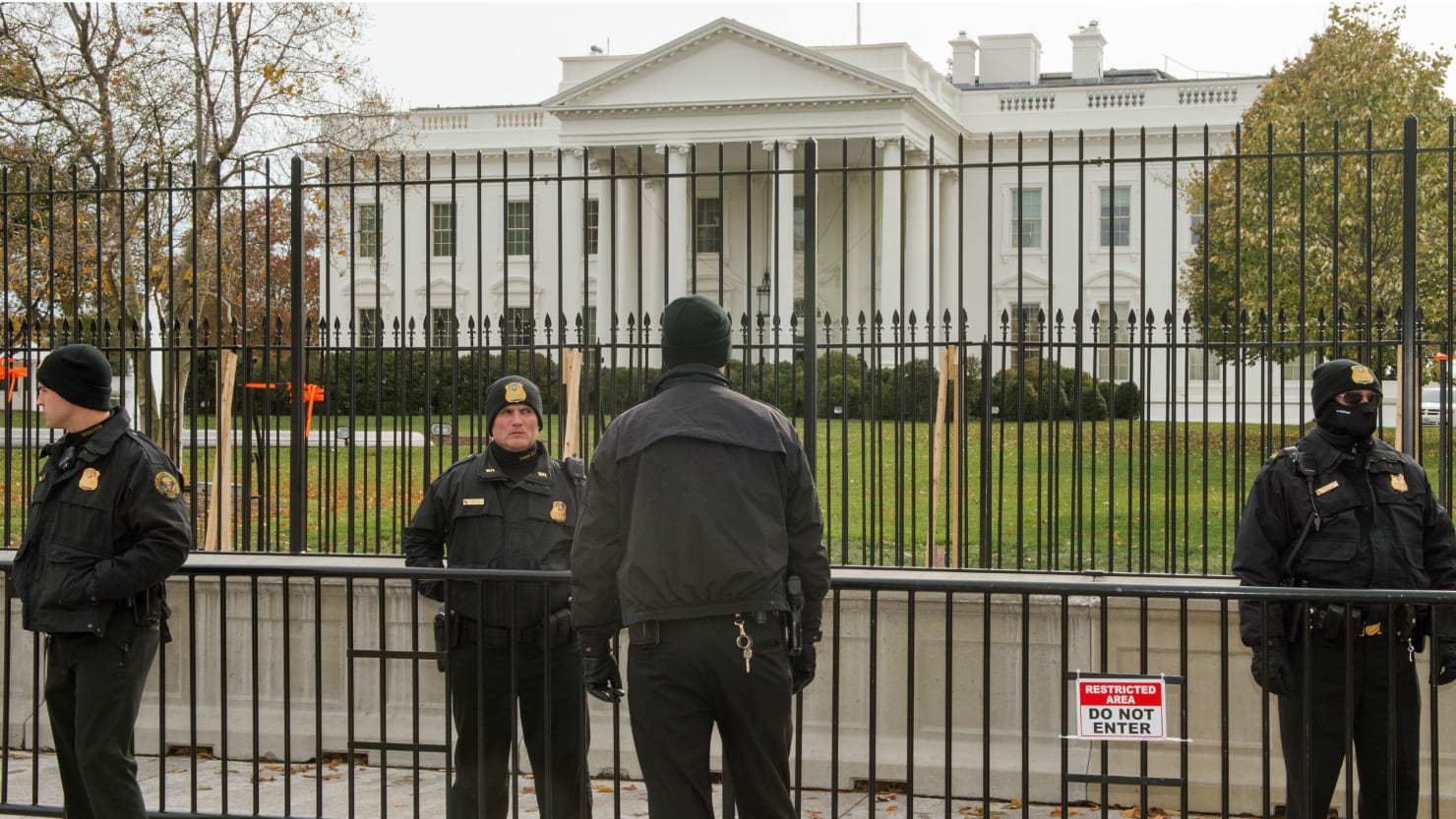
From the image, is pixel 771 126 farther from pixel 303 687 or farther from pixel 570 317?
pixel 303 687

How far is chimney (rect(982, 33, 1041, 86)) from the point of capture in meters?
59.1

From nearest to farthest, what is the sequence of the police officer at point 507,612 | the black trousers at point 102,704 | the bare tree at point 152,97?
the black trousers at point 102,704 < the police officer at point 507,612 < the bare tree at point 152,97

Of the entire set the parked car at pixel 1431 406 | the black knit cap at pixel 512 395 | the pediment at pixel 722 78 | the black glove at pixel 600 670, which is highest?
the pediment at pixel 722 78

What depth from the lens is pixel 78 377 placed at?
5.19 meters

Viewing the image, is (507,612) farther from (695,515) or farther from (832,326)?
(832,326)

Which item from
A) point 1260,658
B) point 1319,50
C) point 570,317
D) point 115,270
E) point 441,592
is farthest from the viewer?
point 570,317

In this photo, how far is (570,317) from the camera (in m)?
26.9

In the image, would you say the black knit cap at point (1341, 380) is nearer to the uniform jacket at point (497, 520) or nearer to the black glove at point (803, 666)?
the black glove at point (803, 666)

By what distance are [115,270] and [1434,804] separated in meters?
14.8

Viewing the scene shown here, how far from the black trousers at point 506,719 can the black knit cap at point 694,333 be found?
1.66 metres

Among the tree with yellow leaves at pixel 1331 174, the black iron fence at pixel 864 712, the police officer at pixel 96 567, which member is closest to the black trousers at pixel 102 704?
the police officer at pixel 96 567

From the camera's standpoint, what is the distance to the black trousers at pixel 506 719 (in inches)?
216

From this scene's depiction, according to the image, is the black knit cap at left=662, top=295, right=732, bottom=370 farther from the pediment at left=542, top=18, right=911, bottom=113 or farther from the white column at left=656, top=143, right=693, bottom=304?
the pediment at left=542, top=18, right=911, bottom=113

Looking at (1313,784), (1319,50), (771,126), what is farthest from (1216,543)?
(771,126)
